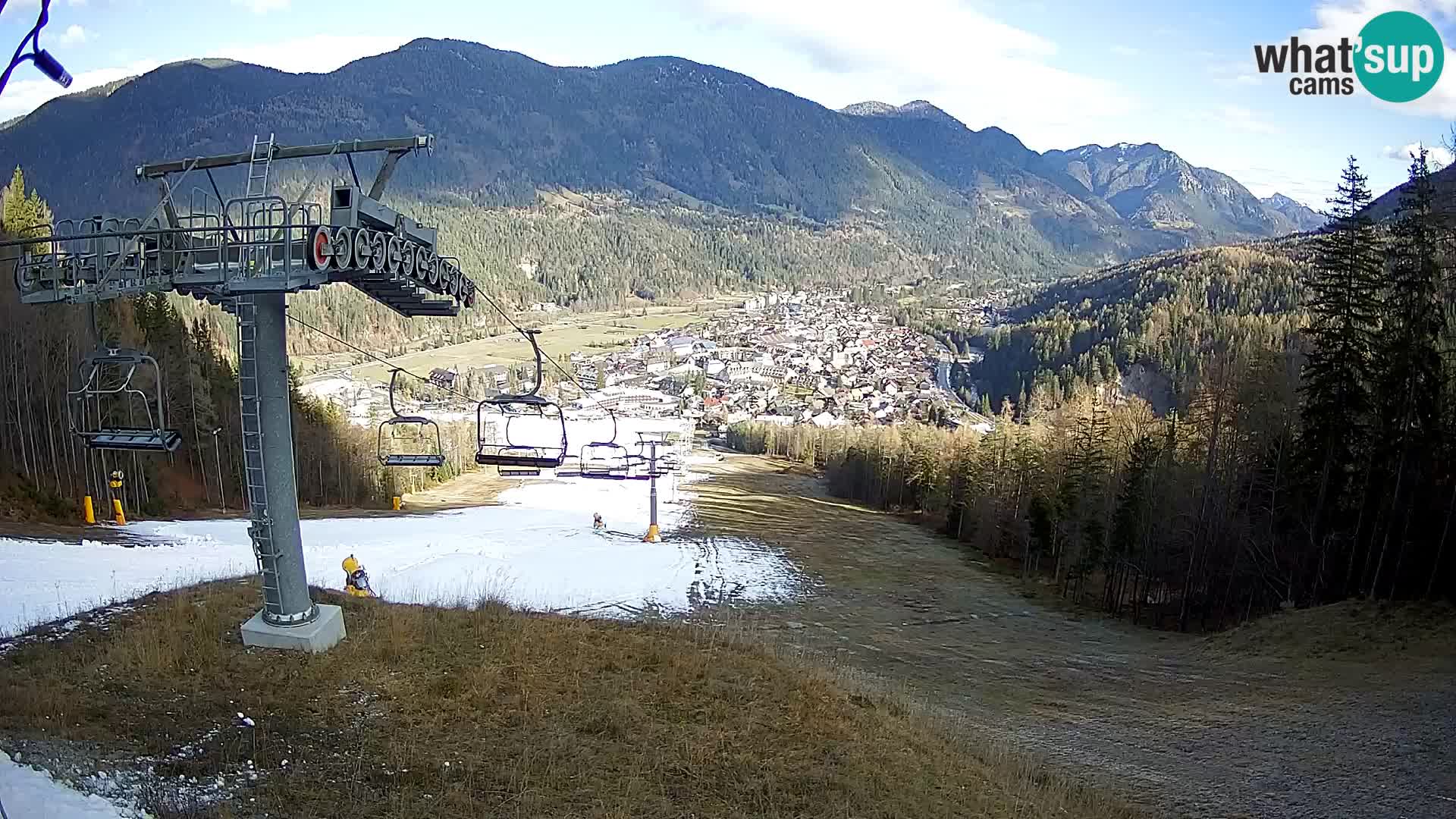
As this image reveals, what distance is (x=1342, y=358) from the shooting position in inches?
925

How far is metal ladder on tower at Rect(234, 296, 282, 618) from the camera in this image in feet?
30.9

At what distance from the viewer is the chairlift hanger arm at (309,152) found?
30.8 feet

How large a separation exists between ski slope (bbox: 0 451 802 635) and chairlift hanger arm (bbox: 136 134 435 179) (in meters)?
6.13

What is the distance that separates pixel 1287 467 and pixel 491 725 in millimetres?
26246

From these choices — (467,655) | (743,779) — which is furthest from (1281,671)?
(467,655)

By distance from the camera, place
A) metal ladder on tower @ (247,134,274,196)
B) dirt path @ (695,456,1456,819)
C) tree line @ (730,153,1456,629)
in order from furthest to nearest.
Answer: tree line @ (730,153,1456,629) < dirt path @ (695,456,1456,819) < metal ladder on tower @ (247,134,274,196)

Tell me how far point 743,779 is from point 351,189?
7.07 m

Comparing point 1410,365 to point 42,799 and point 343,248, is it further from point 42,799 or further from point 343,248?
point 42,799

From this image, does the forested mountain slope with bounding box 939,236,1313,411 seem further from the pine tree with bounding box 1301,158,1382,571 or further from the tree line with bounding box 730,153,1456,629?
the pine tree with bounding box 1301,158,1382,571

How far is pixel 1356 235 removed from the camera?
76.1ft

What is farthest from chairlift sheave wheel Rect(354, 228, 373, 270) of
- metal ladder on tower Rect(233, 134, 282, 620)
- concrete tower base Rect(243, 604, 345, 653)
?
concrete tower base Rect(243, 604, 345, 653)

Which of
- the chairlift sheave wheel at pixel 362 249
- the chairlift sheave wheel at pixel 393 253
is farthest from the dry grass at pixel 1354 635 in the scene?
the chairlift sheave wheel at pixel 362 249

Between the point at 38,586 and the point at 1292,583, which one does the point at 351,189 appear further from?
the point at 1292,583

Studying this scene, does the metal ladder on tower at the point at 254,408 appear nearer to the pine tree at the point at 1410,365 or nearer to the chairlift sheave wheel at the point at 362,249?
the chairlift sheave wheel at the point at 362,249
